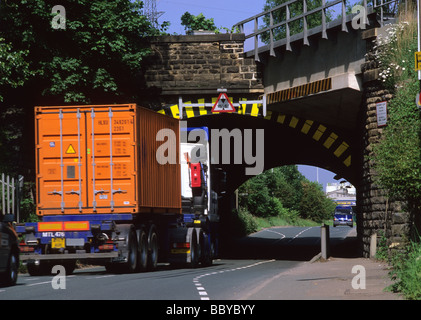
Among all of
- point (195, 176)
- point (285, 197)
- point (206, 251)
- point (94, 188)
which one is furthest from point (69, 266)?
point (285, 197)

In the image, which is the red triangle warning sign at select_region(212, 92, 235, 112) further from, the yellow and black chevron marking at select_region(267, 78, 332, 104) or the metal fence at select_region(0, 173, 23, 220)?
the metal fence at select_region(0, 173, 23, 220)

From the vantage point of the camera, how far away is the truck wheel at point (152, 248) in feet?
71.2

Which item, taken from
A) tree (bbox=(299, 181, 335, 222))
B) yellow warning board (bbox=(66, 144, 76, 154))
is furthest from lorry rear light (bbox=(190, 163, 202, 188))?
tree (bbox=(299, 181, 335, 222))

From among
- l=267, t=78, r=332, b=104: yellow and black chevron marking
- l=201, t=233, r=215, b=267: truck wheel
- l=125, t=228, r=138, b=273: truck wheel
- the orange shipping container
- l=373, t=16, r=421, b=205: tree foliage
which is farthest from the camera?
l=267, t=78, r=332, b=104: yellow and black chevron marking

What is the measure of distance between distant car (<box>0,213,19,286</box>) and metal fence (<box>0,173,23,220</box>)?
6424 mm

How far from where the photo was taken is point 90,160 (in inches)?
799

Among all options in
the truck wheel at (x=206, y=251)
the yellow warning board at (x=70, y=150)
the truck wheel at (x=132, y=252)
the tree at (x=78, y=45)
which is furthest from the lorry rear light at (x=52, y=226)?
the tree at (x=78, y=45)

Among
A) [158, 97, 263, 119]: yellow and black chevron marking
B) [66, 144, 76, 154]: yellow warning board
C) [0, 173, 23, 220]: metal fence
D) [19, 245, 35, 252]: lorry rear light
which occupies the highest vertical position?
[158, 97, 263, 119]: yellow and black chevron marking

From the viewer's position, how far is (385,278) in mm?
16609

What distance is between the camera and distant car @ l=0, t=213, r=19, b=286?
16.5 metres

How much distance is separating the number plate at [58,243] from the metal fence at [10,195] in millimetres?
4375

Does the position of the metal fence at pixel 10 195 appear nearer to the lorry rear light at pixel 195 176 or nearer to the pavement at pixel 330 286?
the lorry rear light at pixel 195 176

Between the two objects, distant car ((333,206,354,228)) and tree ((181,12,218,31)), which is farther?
distant car ((333,206,354,228))

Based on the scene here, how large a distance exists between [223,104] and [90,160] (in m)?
11.2
